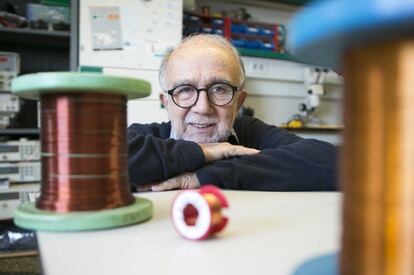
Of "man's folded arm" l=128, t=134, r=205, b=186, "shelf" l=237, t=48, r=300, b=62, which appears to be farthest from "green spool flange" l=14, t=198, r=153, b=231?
"shelf" l=237, t=48, r=300, b=62

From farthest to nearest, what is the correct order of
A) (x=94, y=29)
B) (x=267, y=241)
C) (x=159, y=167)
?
1. (x=94, y=29)
2. (x=159, y=167)
3. (x=267, y=241)

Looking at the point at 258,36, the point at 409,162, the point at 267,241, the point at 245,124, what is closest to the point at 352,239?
the point at 409,162

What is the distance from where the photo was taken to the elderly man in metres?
1.01

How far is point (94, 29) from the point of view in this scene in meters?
2.45

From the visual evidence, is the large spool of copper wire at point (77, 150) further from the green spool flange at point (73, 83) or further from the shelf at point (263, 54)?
the shelf at point (263, 54)

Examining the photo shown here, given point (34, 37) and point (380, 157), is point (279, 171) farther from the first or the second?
point (34, 37)

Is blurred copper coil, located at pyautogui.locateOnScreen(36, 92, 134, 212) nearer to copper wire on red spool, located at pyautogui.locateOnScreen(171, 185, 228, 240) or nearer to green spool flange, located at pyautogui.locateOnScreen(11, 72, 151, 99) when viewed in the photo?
green spool flange, located at pyautogui.locateOnScreen(11, 72, 151, 99)

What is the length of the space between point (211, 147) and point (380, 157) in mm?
857

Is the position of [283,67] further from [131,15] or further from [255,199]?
[255,199]

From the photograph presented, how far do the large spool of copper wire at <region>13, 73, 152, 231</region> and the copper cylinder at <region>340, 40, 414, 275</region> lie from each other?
1.29 feet

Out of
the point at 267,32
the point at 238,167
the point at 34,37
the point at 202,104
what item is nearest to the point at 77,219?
the point at 238,167

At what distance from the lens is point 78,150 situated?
58 centimetres

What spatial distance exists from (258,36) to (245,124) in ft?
6.00

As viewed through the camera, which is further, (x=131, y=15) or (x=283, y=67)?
(x=283, y=67)
